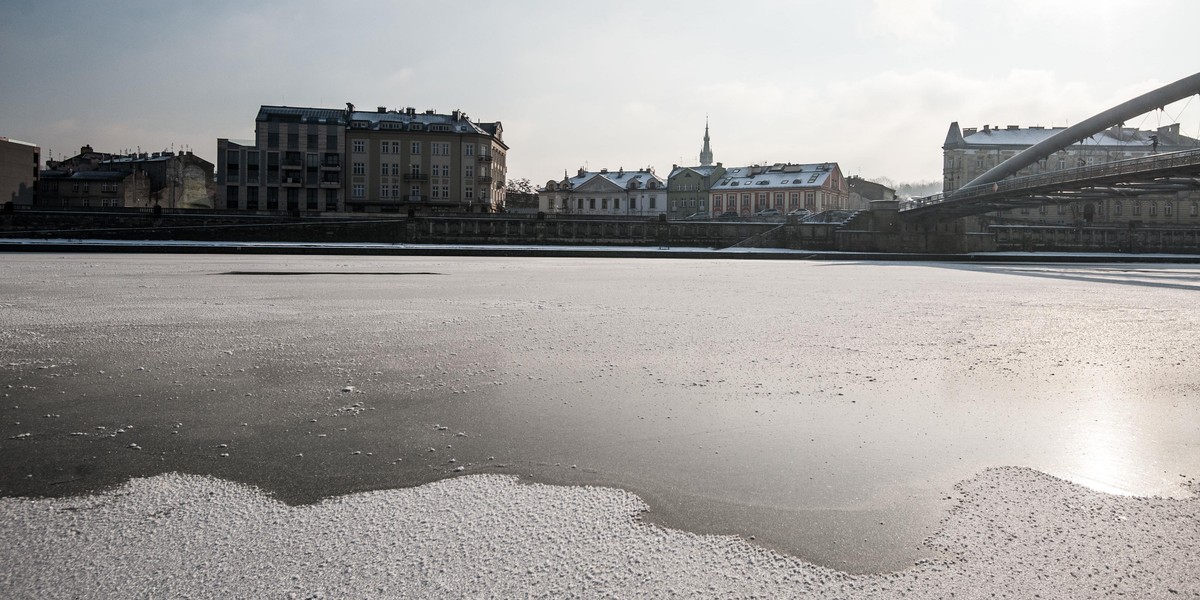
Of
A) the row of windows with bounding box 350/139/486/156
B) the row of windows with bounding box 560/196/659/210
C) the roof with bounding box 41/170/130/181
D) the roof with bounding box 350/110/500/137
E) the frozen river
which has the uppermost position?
the roof with bounding box 350/110/500/137

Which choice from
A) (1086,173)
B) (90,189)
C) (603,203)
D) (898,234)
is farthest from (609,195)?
(1086,173)

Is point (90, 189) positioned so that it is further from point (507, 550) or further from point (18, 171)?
point (507, 550)

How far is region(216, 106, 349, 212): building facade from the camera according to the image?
7594cm

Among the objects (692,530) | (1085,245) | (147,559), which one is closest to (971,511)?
(692,530)

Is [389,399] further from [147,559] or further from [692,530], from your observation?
[692,530]

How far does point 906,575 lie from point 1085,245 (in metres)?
81.7

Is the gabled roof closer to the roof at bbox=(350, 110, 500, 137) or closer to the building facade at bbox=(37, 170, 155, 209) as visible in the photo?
the roof at bbox=(350, 110, 500, 137)

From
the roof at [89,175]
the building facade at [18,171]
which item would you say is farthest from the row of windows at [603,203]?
the building facade at [18,171]

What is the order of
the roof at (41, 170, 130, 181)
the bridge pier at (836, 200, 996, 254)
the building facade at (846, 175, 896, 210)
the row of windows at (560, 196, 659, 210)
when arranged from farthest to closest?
the building facade at (846, 175, 896, 210) < the row of windows at (560, 196, 659, 210) < the roof at (41, 170, 130, 181) < the bridge pier at (836, 200, 996, 254)

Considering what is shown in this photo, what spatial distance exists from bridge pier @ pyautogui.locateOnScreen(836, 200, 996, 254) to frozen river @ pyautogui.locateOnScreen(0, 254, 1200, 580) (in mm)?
50009

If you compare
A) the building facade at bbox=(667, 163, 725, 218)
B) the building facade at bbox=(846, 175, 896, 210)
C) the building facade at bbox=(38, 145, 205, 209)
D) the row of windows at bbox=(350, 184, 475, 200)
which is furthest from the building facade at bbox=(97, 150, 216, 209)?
the building facade at bbox=(846, 175, 896, 210)

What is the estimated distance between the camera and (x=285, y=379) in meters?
6.18

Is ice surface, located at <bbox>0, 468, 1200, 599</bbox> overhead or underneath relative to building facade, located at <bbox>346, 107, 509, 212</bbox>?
underneath

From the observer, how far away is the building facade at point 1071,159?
300ft
